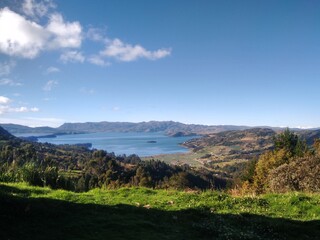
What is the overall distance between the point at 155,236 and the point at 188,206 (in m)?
4.47

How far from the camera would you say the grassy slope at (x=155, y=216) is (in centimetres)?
953

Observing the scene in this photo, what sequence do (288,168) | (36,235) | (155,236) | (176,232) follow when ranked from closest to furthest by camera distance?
(36,235) → (155,236) → (176,232) → (288,168)

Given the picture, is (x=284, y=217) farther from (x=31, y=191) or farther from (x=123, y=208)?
(x=31, y=191)

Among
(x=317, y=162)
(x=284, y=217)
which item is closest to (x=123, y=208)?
(x=284, y=217)

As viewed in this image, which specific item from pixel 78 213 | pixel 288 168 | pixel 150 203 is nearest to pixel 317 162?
pixel 288 168

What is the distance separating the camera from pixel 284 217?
516 inches

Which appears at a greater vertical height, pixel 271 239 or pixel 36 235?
pixel 36 235

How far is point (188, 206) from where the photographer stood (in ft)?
45.8

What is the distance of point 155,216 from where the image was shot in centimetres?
1209

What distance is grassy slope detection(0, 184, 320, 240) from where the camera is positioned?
9.53 metres

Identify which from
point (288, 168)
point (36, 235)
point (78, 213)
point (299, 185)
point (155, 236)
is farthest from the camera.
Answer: point (288, 168)

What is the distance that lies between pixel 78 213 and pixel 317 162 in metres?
19.7

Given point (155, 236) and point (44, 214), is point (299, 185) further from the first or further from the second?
point (44, 214)

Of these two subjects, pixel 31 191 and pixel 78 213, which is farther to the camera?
pixel 31 191
